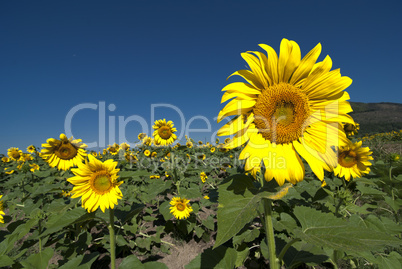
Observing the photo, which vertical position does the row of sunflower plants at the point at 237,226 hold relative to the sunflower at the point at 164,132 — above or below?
below

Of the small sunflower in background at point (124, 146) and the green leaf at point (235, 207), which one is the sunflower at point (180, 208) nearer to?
the green leaf at point (235, 207)

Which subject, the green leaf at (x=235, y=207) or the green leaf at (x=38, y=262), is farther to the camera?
the green leaf at (x=38, y=262)

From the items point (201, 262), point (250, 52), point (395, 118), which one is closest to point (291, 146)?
point (250, 52)

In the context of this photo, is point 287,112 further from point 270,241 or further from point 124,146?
point 124,146

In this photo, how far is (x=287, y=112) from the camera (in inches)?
55.3

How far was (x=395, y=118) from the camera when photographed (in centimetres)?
4438

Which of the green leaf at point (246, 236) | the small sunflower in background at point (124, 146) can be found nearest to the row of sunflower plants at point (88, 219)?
the green leaf at point (246, 236)

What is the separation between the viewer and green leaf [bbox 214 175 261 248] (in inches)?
37.0

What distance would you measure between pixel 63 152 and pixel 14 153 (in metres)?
6.76

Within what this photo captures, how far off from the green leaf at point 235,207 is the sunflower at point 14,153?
10.5 m

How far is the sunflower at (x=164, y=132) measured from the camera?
6.00 m

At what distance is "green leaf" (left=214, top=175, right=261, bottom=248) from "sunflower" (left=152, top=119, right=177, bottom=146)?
487 centimetres

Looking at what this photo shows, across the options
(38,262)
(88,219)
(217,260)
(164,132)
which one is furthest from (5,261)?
(164,132)

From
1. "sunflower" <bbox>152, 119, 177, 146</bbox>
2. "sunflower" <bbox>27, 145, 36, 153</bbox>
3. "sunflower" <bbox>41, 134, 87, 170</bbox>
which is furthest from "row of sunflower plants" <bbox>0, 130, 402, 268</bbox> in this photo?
"sunflower" <bbox>27, 145, 36, 153</bbox>
